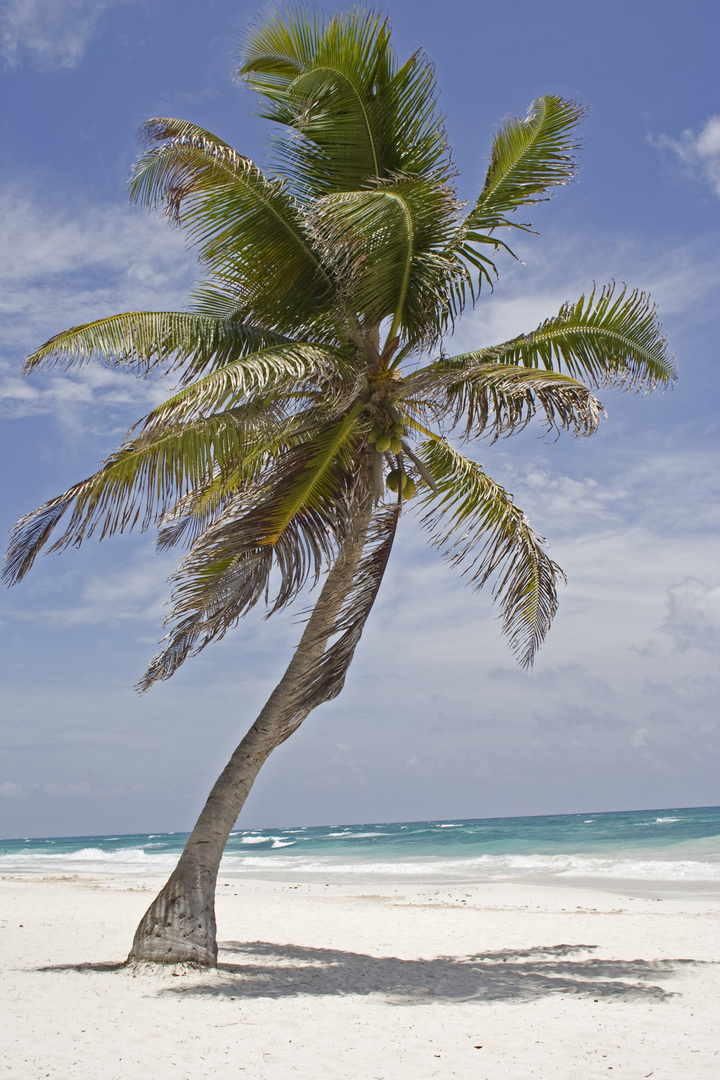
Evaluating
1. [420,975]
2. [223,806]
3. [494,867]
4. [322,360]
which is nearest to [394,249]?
[322,360]

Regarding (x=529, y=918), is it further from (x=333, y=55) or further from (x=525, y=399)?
(x=333, y=55)

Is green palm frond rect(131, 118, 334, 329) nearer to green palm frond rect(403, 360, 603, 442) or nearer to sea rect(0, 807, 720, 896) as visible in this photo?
green palm frond rect(403, 360, 603, 442)

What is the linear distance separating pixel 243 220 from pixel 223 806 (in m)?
5.08

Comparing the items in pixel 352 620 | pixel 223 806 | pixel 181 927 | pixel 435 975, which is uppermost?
pixel 352 620

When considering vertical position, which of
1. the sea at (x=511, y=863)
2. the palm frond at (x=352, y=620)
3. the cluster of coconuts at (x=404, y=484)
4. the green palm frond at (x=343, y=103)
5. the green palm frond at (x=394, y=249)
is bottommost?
the sea at (x=511, y=863)

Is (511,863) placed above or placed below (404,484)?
below

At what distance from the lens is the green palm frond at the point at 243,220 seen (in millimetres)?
7297

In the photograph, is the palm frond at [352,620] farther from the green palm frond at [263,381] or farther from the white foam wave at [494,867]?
the white foam wave at [494,867]

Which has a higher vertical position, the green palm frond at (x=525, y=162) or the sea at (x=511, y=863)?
the green palm frond at (x=525, y=162)

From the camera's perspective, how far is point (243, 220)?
7504 mm

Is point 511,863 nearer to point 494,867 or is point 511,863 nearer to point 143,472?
point 494,867

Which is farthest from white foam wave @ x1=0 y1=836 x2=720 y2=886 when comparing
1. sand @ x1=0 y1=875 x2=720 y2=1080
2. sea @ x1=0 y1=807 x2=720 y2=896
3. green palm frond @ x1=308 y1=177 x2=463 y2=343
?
green palm frond @ x1=308 y1=177 x2=463 y2=343

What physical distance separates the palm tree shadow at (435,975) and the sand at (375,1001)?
0.03 metres

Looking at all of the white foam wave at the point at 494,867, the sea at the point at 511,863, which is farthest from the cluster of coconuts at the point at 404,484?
the white foam wave at the point at 494,867
